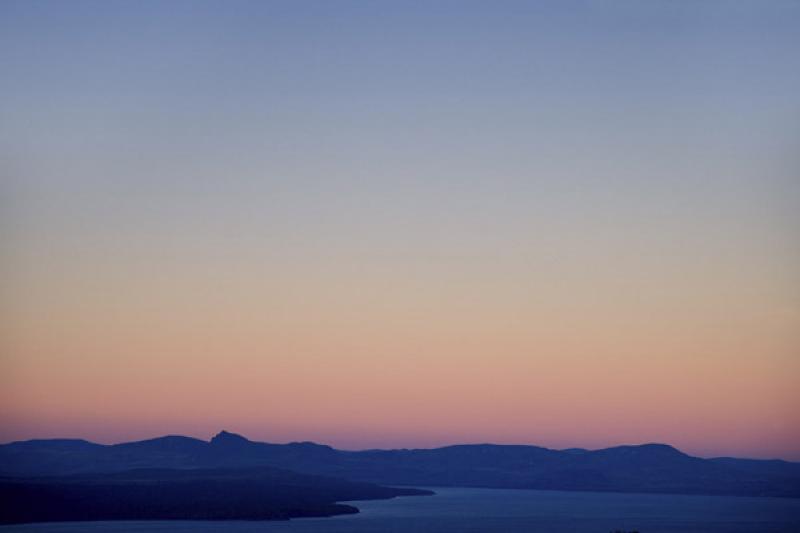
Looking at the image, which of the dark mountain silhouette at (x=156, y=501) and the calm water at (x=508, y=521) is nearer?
the calm water at (x=508, y=521)

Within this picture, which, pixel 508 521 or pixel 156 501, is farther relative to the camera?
pixel 156 501

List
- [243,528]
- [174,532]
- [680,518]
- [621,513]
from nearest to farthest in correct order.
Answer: [174,532]
[243,528]
[680,518]
[621,513]

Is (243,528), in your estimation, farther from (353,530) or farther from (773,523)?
(773,523)

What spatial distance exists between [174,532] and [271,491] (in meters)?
73.4

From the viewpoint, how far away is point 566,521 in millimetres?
131625

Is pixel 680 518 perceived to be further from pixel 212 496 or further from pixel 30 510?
pixel 30 510

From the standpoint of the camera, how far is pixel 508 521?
5094 inches

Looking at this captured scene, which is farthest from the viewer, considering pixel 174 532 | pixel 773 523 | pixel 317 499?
pixel 317 499

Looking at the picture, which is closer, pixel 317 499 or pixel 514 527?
pixel 514 527

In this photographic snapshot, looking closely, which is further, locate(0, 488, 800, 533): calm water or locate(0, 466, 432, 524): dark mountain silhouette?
locate(0, 466, 432, 524): dark mountain silhouette

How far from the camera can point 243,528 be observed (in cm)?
11675

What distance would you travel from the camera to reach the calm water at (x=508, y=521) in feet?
370

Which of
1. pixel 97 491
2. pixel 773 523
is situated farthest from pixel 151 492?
pixel 773 523

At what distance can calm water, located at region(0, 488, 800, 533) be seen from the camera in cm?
11281
